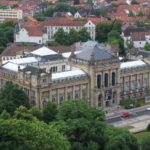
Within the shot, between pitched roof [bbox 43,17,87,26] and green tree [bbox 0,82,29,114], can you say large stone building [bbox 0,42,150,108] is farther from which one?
pitched roof [bbox 43,17,87,26]

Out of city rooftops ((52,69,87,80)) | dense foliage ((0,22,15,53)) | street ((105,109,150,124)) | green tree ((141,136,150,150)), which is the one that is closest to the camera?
green tree ((141,136,150,150))

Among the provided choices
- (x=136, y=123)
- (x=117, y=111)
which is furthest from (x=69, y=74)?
(x=136, y=123)

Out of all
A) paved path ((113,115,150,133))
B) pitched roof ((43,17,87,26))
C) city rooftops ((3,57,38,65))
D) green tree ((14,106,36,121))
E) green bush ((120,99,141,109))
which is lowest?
paved path ((113,115,150,133))

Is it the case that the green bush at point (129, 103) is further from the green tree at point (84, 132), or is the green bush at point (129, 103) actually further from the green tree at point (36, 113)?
the green tree at point (84, 132)

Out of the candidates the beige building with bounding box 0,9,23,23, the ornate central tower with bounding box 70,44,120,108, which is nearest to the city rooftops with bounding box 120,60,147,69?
the ornate central tower with bounding box 70,44,120,108

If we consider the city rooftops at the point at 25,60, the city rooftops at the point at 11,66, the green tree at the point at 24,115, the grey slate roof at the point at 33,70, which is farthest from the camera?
the city rooftops at the point at 25,60

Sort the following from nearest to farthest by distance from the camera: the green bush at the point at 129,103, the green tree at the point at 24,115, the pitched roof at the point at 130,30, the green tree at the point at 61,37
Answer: the green tree at the point at 24,115 < the green bush at the point at 129,103 < the green tree at the point at 61,37 < the pitched roof at the point at 130,30

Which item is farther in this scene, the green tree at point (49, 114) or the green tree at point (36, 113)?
the green tree at point (49, 114)

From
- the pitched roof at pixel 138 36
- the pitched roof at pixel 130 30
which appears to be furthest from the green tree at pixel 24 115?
the pitched roof at pixel 130 30
